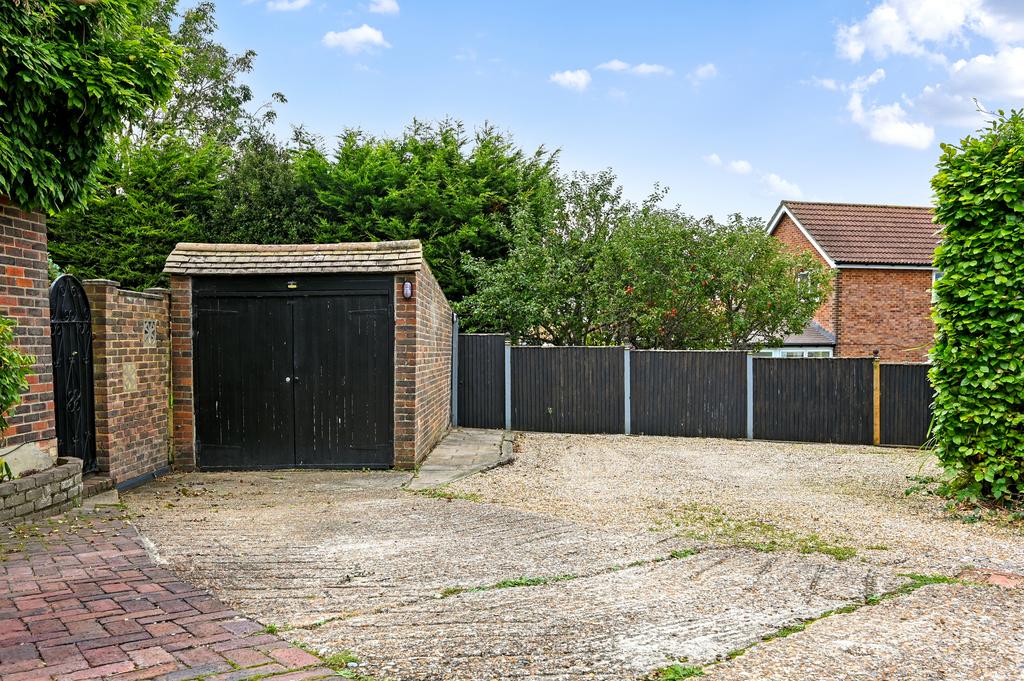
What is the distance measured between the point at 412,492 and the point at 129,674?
15.0 feet

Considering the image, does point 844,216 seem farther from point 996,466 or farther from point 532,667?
point 532,667

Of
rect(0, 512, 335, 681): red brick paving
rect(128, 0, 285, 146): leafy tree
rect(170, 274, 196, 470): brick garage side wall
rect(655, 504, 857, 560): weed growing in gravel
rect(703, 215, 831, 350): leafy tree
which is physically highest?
rect(128, 0, 285, 146): leafy tree

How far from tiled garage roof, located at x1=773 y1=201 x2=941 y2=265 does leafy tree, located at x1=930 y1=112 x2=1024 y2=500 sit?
14.1 meters

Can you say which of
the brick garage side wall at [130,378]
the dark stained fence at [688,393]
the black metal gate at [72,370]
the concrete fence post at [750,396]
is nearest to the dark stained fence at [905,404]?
the concrete fence post at [750,396]

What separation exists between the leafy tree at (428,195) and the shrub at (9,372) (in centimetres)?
1126

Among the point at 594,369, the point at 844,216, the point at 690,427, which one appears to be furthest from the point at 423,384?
the point at 844,216

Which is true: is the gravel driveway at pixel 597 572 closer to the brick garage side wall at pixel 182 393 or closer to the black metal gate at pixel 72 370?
the brick garage side wall at pixel 182 393

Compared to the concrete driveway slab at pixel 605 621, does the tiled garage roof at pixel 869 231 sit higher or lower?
higher

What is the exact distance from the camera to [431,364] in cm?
1072

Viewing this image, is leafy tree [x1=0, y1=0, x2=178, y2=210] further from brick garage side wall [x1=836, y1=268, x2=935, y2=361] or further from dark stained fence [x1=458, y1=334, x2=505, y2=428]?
brick garage side wall [x1=836, y1=268, x2=935, y2=361]

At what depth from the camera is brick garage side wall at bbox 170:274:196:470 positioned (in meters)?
8.88

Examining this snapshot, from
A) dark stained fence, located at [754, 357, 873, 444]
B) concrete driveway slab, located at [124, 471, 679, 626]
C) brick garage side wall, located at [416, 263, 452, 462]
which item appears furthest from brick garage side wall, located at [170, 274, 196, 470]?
dark stained fence, located at [754, 357, 873, 444]

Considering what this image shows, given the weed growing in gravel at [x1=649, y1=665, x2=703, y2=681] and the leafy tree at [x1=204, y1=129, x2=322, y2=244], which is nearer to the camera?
the weed growing in gravel at [x1=649, y1=665, x2=703, y2=681]

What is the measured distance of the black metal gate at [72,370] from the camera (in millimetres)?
6777
